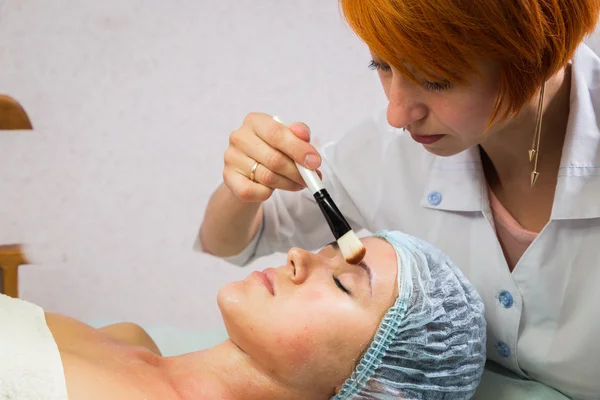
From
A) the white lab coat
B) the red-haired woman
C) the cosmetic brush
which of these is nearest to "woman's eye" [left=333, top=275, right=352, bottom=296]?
the cosmetic brush

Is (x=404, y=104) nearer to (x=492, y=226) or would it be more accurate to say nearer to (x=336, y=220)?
(x=336, y=220)

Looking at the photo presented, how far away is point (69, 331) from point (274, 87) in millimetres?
1146

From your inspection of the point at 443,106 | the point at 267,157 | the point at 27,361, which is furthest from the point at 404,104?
the point at 27,361

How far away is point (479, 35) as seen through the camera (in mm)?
1045

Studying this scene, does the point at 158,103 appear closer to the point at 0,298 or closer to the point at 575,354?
the point at 0,298

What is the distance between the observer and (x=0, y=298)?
4.49 ft

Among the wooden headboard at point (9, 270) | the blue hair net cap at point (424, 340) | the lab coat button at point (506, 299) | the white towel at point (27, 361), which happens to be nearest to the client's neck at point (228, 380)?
the blue hair net cap at point (424, 340)

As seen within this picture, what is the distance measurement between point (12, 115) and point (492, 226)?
146 centimetres

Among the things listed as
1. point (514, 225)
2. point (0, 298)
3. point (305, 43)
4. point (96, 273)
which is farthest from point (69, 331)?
point (305, 43)

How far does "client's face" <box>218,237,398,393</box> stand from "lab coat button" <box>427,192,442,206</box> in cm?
25

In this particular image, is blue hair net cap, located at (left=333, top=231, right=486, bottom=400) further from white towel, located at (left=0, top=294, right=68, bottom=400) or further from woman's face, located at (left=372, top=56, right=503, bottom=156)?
white towel, located at (left=0, top=294, right=68, bottom=400)

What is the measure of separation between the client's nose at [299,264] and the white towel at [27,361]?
49 centimetres

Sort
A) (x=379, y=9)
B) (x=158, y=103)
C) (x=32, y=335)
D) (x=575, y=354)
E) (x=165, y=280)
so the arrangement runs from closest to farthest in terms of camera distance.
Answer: (x=379, y=9) → (x=32, y=335) → (x=575, y=354) → (x=158, y=103) → (x=165, y=280)

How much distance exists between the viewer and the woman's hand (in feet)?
4.22
